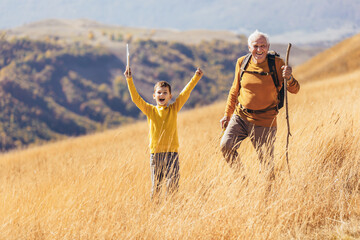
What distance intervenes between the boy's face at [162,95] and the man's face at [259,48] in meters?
0.98

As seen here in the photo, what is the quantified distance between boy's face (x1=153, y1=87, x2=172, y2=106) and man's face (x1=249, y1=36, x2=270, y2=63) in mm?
983

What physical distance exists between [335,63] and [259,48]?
29.1 metres

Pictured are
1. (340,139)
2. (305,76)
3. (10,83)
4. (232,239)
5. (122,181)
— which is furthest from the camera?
(10,83)

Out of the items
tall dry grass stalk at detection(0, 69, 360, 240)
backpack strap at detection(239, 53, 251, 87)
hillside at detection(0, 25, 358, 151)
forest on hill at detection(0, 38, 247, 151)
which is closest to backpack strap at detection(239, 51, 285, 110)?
backpack strap at detection(239, 53, 251, 87)

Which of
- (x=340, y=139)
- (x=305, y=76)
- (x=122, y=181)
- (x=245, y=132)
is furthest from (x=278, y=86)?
(x=305, y=76)

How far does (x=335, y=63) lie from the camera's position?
30.6 metres

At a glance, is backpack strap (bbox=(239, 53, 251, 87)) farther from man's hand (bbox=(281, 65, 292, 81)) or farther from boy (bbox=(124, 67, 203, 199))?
boy (bbox=(124, 67, 203, 199))

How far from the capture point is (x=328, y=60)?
3347 cm

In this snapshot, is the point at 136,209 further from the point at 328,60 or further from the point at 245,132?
the point at 328,60

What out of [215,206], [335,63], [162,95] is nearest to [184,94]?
[162,95]

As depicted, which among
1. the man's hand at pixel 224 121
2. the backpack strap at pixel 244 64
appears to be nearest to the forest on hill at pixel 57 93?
the man's hand at pixel 224 121

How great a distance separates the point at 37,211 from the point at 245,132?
7.49 feet

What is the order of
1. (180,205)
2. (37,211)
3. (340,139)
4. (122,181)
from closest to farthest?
(180,205) < (37,211) < (122,181) < (340,139)

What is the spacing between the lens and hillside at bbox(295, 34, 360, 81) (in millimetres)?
28753
